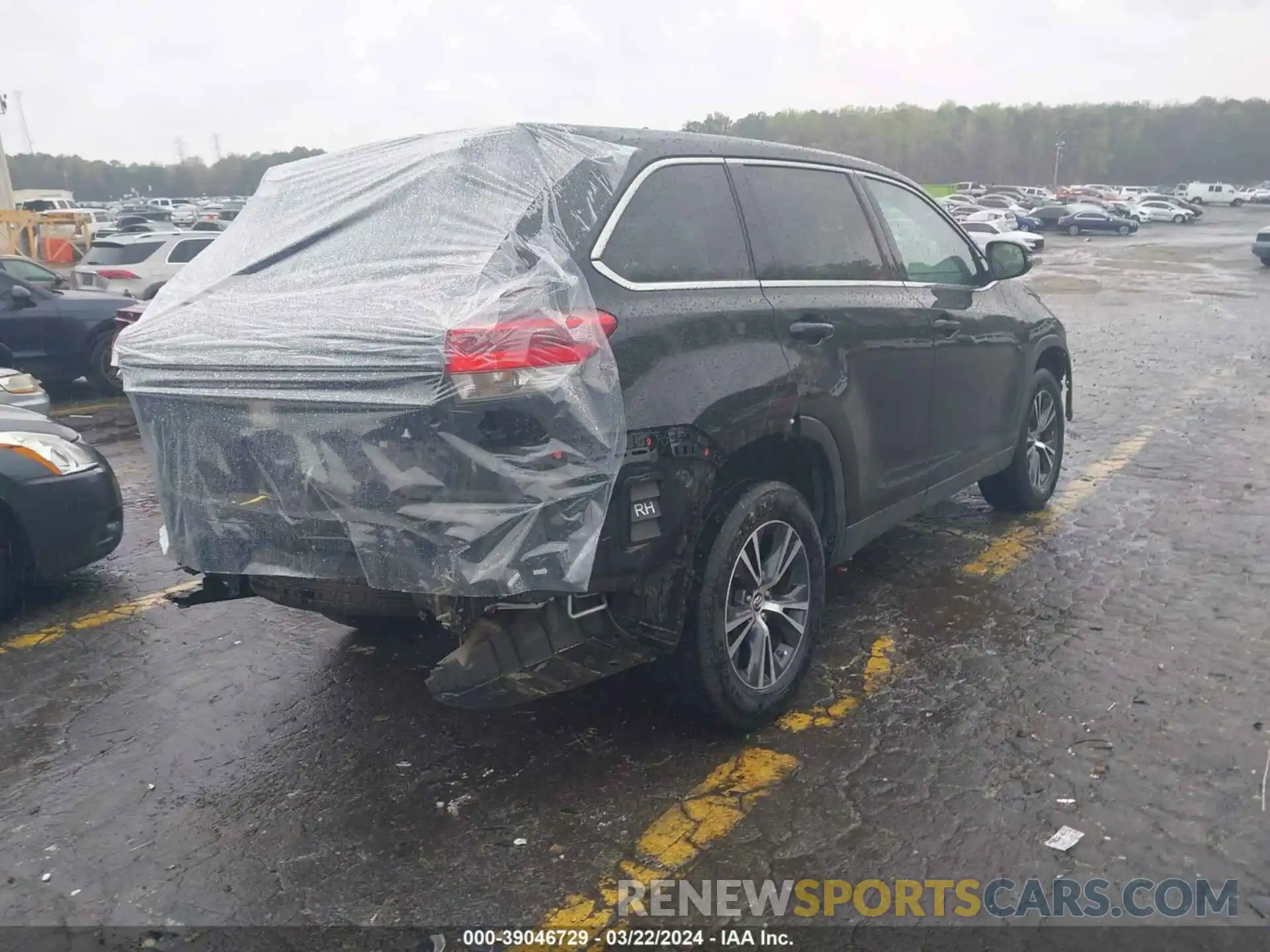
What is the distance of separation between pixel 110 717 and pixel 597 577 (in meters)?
2.11

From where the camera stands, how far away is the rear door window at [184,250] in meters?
15.3

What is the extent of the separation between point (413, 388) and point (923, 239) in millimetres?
2946

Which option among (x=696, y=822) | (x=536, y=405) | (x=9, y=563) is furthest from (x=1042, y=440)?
(x=9, y=563)

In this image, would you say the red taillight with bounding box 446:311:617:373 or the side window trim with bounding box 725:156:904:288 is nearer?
the red taillight with bounding box 446:311:617:373

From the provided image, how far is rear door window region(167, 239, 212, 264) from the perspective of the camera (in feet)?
50.2

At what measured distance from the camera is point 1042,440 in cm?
585

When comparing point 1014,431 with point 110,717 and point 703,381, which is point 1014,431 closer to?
point 703,381

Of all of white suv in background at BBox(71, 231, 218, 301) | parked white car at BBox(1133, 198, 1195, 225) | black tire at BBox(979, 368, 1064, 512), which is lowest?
parked white car at BBox(1133, 198, 1195, 225)

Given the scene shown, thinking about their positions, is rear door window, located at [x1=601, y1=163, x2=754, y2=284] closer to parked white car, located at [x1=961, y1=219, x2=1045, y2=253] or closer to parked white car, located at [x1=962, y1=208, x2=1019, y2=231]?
parked white car, located at [x1=961, y1=219, x2=1045, y2=253]

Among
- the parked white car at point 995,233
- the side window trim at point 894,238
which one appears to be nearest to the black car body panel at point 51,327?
the side window trim at point 894,238

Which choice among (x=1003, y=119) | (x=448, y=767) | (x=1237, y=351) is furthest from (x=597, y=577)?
(x=1003, y=119)

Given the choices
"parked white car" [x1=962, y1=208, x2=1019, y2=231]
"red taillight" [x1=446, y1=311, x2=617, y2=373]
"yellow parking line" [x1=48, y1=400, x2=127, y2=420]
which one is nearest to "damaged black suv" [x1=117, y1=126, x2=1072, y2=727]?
"red taillight" [x1=446, y1=311, x2=617, y2=373]

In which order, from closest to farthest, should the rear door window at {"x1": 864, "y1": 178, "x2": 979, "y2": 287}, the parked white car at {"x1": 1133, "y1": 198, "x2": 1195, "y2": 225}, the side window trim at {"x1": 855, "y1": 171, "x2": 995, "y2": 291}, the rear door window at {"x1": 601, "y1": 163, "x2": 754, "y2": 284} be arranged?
1. the rear door window at {"x1": 601, "y1": 163, "x2": 754, "y2": 284}
2. the side window trim at {"x1": 855, "y1": 171, "x2": 995, "y2": 291}
3. the rear door window at {"x1": 864, "y1": 178, "x2": 979, "y2": 287}
4. the parked white car at {"x1": 1133, "y1": 198, "x2": 1195, "y2": 225}

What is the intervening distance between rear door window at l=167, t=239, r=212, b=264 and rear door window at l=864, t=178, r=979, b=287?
1308 centimetres
